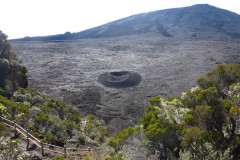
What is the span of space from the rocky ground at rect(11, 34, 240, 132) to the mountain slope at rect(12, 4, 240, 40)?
190 inches

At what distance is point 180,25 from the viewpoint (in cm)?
4725

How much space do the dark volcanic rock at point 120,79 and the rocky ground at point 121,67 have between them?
0.69 m

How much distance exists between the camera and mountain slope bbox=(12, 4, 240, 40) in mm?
43416

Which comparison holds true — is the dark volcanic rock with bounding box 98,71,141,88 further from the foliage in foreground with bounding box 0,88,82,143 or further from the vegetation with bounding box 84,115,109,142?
the foliage in foreground with bounding box 0,88,82,143

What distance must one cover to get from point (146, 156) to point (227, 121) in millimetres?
1980

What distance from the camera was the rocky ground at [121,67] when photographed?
1634 cm

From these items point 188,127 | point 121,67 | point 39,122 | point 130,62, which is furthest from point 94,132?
point 130,62

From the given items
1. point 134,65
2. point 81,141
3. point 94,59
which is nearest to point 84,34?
point 94,59

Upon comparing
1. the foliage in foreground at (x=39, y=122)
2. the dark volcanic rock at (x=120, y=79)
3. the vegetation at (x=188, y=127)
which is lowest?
the dark volcanic rock at (x=120, y=79)

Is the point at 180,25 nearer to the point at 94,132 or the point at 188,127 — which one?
the point at 94,132

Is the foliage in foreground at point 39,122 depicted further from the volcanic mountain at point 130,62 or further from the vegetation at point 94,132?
the volcanic mountain at point 130,62

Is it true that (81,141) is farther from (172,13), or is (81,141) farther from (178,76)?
(172,13)

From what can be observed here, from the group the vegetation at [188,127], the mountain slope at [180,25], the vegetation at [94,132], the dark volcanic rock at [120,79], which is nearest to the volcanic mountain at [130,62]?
the dark volcanic rock at [120,79]

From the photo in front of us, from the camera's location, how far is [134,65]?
26.3m
